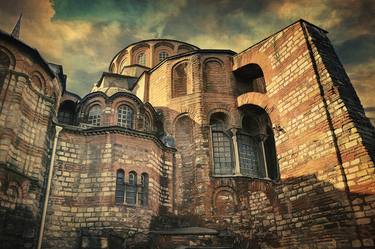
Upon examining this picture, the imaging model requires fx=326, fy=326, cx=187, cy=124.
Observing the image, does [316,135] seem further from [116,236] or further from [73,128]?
[73,128]

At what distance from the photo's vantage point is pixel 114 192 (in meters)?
13.9

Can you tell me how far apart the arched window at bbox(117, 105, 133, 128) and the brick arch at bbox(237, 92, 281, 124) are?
5.94m

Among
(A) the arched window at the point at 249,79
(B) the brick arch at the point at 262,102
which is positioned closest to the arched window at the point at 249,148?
(B) the brick arch at the point at 262,102

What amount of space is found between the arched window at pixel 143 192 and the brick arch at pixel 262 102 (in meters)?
6.29

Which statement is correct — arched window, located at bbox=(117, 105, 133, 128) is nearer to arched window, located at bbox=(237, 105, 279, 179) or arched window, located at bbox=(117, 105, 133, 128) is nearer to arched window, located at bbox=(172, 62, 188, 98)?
arched window, located at bbox=(172, 62, 188, 98)

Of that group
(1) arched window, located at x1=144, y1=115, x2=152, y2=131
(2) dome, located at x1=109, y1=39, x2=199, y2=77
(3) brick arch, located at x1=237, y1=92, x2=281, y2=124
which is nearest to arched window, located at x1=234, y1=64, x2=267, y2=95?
(3) brick arch, located at x1=237, y1=92, x2=281, y2=124

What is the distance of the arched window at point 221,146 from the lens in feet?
54.5

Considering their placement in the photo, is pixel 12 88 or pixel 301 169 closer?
pixel 301 169

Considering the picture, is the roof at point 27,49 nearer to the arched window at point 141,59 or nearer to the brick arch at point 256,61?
the brick arch at point 256,61

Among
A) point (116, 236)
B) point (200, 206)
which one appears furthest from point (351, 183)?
point (116, 236)

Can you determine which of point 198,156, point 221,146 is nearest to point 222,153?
point 221,146

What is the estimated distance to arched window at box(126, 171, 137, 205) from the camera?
1421 cm

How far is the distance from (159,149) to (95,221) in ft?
15.7

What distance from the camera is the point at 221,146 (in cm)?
1723
